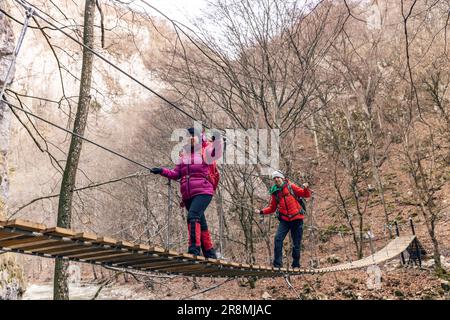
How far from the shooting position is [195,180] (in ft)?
11.8

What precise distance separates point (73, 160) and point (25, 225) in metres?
3.09

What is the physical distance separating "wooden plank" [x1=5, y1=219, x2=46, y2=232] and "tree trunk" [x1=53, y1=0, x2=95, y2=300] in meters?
2.73

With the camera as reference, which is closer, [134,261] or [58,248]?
[58,248]

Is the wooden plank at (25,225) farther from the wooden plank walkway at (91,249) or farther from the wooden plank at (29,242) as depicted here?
the wooden plank at (29,242)

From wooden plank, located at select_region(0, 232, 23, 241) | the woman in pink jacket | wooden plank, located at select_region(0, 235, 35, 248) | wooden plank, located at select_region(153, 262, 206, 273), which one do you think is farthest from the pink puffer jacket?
wooden plank, located at select_region(0, 232, 23, 241)

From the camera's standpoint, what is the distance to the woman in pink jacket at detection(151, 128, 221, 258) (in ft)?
11.7

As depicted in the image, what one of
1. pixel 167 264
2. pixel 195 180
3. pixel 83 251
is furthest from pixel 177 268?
pixel 83 251

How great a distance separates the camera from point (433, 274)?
788 centimetres

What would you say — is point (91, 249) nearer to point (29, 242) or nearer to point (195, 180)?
point (29, 242)

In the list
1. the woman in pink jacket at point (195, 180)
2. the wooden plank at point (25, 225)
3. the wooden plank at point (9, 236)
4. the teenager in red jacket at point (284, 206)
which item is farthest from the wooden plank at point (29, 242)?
the teenager in red jacket at point (284, 206)

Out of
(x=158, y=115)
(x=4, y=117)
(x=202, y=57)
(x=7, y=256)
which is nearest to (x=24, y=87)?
(x=4, y=117)

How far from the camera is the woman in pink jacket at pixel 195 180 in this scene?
356 cm

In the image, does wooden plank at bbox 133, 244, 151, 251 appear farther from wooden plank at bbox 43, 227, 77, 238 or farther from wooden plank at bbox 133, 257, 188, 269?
wooden plank at bbox 43, 227, 77, 238
